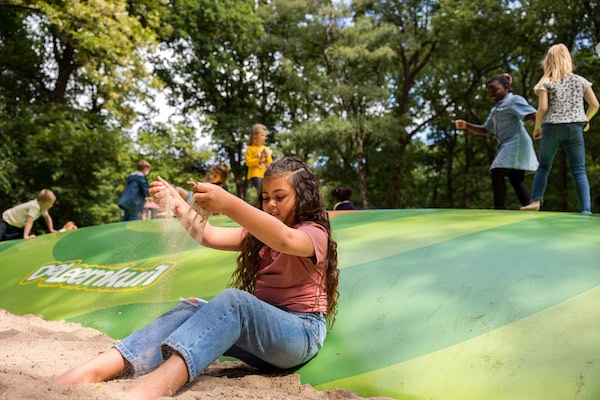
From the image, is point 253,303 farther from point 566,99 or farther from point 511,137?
point 511,137

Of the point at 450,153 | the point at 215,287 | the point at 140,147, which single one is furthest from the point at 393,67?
the point at 215,287

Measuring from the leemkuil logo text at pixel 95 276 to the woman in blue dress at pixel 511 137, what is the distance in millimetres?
3090

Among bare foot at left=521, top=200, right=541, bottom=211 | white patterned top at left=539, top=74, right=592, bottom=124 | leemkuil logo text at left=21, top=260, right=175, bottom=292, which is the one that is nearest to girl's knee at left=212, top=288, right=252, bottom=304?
leemkuil logo text at left=21, top=260, right=175, bottom=292

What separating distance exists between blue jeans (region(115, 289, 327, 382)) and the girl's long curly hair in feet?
0.61

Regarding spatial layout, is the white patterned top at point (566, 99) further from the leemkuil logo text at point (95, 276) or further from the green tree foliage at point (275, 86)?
the green tree foliage at point (275, 86)

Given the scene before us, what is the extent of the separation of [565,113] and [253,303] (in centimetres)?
A: 359

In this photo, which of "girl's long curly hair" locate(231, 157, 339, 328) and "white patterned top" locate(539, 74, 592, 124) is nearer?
"girl's long curly hair" locate(231, 157, 339, 328)

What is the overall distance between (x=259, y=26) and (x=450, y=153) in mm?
9139

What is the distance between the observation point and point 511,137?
5086 millimetres

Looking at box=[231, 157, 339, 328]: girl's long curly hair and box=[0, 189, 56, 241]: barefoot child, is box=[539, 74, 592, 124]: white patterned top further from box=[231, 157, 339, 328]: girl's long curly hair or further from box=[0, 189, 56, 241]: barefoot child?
box=[0, 189, 56, 241]: barefoot child

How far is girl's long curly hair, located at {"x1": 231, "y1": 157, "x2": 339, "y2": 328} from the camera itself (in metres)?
2.29

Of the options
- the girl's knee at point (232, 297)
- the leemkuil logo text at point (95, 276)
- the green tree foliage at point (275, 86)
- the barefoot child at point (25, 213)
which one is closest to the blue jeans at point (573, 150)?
the leemkuil logo text at point (95, 276)

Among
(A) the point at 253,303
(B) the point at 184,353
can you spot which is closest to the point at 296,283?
(A) the point at 253,303

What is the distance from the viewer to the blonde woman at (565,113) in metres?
4.41
